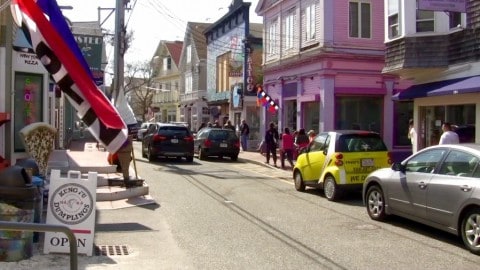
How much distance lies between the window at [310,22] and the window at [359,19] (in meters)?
1.58

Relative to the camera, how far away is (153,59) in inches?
2884

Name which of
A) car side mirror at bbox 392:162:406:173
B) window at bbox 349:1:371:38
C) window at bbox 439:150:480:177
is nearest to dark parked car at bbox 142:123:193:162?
window at bbox 349:1:371:38

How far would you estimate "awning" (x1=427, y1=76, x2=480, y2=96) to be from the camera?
13.6 meters

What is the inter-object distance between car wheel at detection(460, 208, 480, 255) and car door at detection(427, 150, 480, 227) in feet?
0.55

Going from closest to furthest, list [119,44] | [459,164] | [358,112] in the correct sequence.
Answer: [459,164] < [119,44] < [358,112]

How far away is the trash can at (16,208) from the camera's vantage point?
663 centimetres

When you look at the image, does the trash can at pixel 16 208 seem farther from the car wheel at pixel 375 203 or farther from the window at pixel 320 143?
the window at pixel 320 143

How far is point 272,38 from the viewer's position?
29.3 m

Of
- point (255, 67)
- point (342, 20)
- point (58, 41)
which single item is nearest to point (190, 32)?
point (255, 67)

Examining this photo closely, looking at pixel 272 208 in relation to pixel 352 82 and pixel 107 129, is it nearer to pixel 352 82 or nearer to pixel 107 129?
pixel 107 129

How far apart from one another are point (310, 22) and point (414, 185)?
53.8 feet

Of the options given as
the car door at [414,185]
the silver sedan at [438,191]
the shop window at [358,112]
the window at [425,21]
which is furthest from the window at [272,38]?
the car door at [414,185]

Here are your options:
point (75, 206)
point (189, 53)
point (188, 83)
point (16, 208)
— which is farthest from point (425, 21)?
Answer: point (189, 53)

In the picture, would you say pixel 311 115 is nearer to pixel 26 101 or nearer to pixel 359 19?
pixel 359 19
